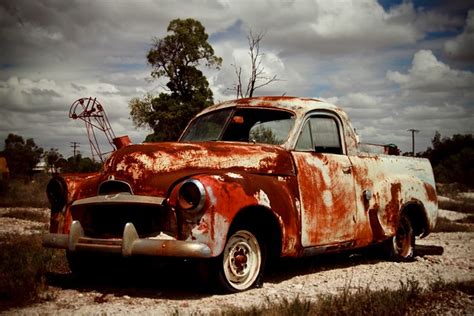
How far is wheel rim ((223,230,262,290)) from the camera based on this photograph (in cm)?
459

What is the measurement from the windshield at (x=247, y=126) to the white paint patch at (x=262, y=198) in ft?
3.51

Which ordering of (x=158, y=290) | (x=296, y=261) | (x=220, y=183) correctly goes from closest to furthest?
1. (x=220, y=183)
2. (x=158, y=290)
3. (x=296, y=261)

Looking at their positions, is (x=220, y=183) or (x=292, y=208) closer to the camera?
(x=220, y=183)

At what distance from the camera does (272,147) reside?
535 cm

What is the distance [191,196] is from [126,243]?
656 millimetres

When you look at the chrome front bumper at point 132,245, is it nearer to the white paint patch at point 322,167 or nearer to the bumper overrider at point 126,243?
the bumper overrider at point 126,243

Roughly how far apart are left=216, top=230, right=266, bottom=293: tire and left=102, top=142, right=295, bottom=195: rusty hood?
0.67 m

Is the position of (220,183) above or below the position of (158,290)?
above

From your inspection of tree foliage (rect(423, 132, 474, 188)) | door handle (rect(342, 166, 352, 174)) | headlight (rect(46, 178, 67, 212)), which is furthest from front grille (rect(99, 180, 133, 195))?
tree foliage (rect(423, 132, 474, 188))

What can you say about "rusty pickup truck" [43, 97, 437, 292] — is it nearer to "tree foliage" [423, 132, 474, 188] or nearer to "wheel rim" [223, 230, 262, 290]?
"wheel rim" [223, 230, 262, 290]

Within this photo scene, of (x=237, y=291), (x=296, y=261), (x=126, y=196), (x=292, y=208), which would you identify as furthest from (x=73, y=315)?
(x=296, y=261)

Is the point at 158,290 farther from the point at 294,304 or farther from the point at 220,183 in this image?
the point at 294,304

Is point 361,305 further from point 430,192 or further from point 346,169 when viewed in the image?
point 430,192

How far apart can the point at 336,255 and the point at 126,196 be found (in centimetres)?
392
